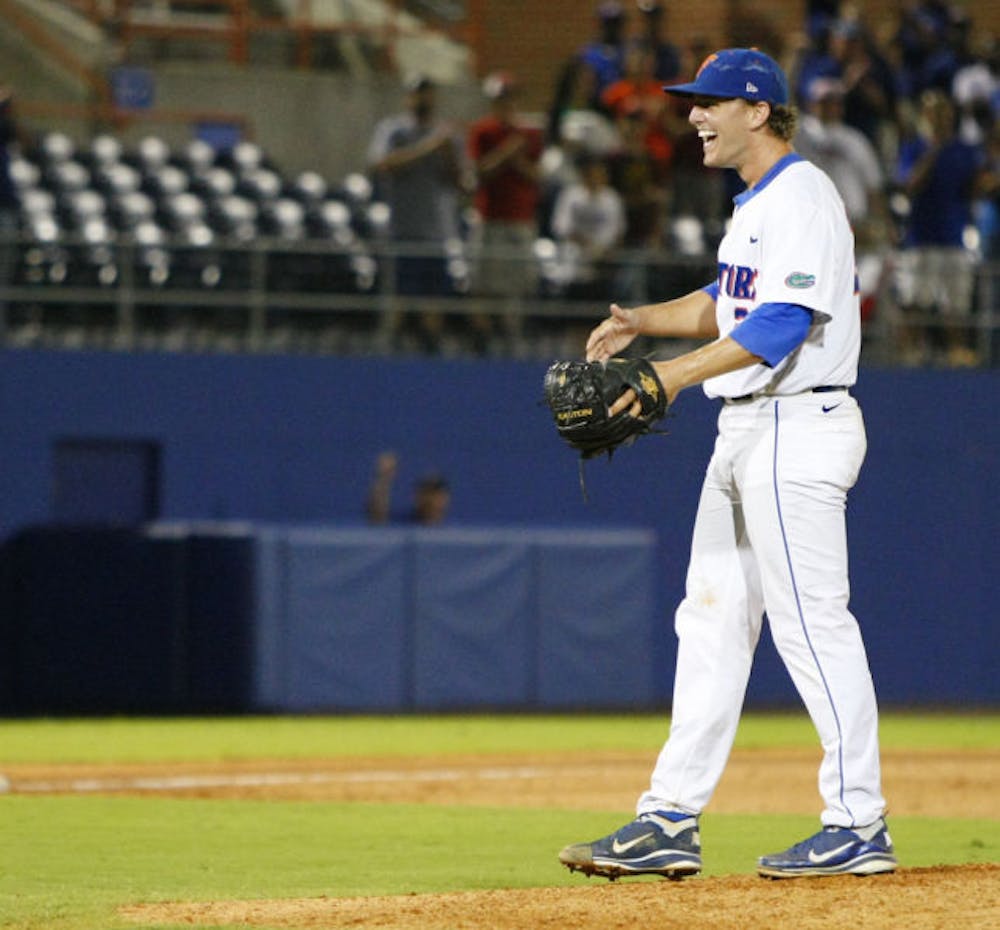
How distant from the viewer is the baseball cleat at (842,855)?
5676mm

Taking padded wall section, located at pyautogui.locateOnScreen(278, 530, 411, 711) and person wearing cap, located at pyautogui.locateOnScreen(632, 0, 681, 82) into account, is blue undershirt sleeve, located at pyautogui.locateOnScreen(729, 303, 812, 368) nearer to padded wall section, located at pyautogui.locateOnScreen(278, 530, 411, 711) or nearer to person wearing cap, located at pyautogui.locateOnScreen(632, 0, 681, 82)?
padded wall section, located at pyautogui.locateOnScreen(278, 530, 411, 711)

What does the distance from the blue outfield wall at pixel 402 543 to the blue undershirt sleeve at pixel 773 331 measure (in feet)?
31.4

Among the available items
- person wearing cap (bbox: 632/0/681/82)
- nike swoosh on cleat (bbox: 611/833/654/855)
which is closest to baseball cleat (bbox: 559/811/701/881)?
nike swoosh on cleat (bbox: 611/833/654/855)

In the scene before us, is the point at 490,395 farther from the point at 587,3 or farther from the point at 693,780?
the point at 693,780

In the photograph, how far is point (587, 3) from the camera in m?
23.7

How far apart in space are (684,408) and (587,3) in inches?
329

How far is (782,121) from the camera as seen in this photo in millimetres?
5977

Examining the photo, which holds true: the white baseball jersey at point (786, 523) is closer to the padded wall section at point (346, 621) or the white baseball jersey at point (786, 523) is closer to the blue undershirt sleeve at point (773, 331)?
the blue undershirt sleeve at point (773, 331)

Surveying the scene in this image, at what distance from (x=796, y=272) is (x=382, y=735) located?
8.29 meters

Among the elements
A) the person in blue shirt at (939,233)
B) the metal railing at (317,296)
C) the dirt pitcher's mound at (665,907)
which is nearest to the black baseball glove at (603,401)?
the dirt pitcher's mound at (665,907)

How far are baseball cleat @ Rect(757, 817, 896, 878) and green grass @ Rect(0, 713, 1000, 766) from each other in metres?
6.40

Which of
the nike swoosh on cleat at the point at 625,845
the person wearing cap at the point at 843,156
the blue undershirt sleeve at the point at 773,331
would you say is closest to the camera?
the blue undershirt sleeve at the point at 773,331

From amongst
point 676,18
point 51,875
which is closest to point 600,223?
point 676,18

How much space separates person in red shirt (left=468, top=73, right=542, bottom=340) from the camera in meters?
15.8
